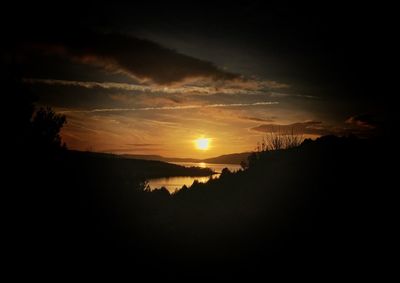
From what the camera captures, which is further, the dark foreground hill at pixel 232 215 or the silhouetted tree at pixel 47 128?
the silhouetted tree at pixel 47 128

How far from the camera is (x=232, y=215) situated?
10.8 m

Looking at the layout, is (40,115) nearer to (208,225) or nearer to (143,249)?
(143,249)

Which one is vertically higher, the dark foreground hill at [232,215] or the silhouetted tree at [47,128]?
the silhouetted tree at [47,128]

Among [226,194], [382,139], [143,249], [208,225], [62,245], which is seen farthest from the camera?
[226,194]

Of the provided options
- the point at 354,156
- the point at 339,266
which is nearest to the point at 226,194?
the point at 354,156

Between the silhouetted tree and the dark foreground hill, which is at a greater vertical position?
the silhouetted tree

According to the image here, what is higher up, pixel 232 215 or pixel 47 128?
pixel 47 128

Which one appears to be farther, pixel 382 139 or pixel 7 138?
pixel 382 139

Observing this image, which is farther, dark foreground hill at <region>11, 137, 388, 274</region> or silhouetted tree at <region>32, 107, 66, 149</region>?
silhouetted tree at <region>32, 107, 66, 149</region>

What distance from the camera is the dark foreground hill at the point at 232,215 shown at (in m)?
8.00

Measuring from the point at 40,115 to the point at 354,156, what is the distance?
1222 centimetres

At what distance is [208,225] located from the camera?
34.6 feet

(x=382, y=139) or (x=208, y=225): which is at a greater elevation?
(x=382, y=139)

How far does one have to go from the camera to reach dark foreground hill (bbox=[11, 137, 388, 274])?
8.00m
